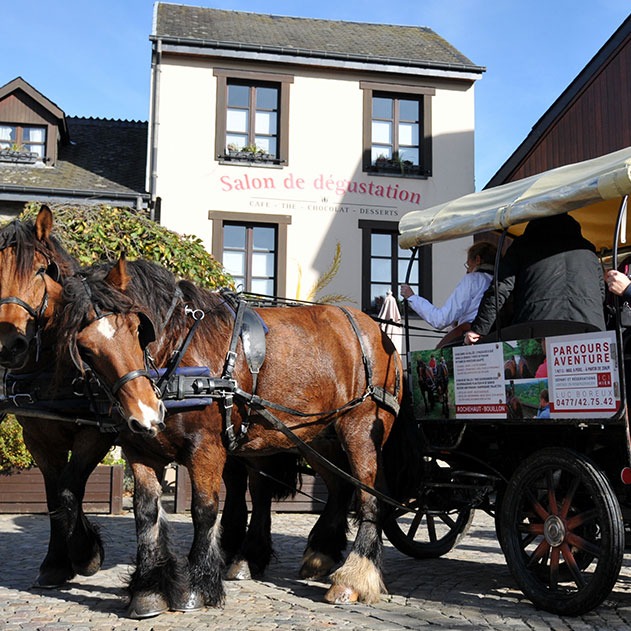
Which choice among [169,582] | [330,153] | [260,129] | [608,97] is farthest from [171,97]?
[169,582]

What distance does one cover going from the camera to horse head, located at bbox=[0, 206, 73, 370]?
4508 millimetres

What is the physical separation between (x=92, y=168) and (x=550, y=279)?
13370 millimetres

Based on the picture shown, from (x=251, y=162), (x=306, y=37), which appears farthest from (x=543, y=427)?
(x=306, y=37)

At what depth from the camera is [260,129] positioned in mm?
16188

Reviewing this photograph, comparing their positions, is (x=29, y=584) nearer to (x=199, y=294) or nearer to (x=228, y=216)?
(x=199, y=294)

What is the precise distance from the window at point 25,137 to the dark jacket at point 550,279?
13.6 m

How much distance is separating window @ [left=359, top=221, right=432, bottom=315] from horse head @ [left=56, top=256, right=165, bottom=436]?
11.5 m

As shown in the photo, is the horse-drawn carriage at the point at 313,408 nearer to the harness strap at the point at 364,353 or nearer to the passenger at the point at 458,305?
the harness strap at the point at 364,353

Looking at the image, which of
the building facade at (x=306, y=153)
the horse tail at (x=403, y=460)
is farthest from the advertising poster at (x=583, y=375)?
the building facade at (x=306, y=153)

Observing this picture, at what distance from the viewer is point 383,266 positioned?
53.1 feet

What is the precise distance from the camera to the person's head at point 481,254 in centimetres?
577

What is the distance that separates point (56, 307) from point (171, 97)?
1168cm

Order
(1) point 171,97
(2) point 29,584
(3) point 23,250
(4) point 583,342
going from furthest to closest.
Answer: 1. (1) point 171,97
2. (2) point 29,584
3. (3) point 23,250
4. (4) point 583,342

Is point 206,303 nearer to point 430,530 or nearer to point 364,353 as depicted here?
point 364,353
